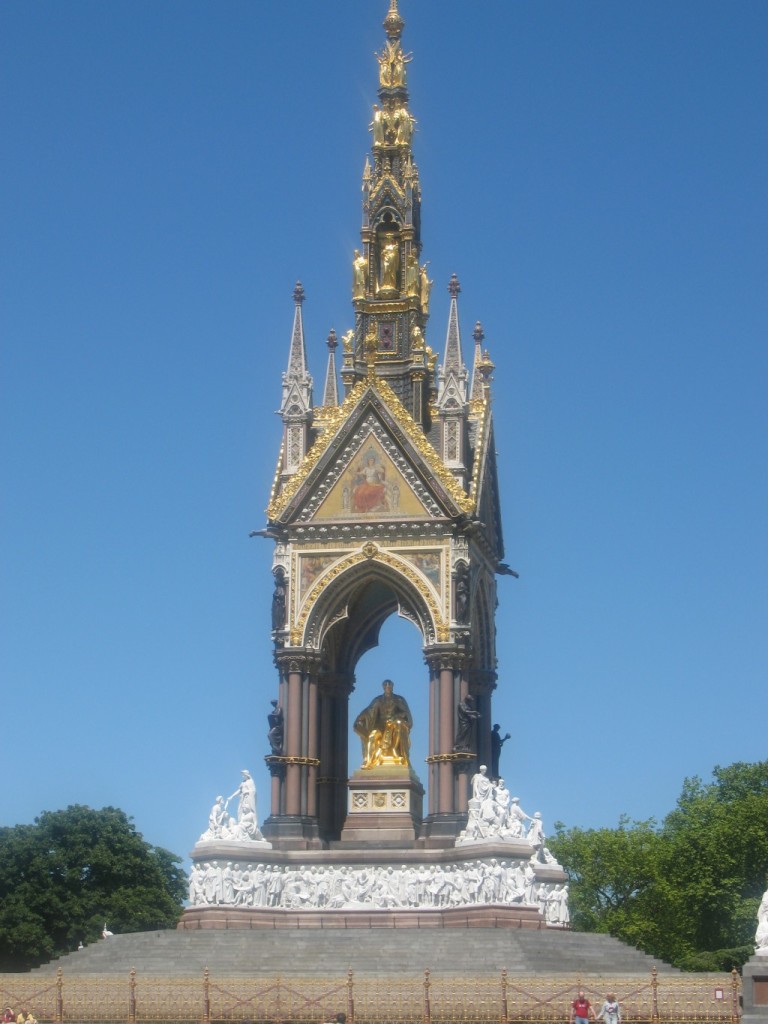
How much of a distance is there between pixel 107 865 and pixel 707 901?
1984 cm

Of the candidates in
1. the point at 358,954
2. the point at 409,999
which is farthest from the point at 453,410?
the point at 409,999

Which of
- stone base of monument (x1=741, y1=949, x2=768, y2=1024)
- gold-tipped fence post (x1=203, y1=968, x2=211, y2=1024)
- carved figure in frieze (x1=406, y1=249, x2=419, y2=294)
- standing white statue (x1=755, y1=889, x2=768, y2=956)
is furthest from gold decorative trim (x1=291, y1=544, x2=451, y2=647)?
stone base of monument (x1=741, y1=949, x2=768, y2=1024)

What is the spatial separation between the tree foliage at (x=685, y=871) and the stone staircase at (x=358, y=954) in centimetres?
2356

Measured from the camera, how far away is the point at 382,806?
141 ft

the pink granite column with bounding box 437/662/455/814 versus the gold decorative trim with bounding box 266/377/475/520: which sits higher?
the gold decorative trim with bounding box 266/377/475/520

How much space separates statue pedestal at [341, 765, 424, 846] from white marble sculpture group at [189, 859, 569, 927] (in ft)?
5.57

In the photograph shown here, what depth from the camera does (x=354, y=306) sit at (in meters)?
46.2

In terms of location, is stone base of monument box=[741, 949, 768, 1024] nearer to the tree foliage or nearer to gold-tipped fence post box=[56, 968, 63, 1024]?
gold-tipped fence post box=[56, 968, 63, 1024]

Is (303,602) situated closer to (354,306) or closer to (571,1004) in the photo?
(354,306)

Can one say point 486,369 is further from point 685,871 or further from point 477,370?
point 685,871

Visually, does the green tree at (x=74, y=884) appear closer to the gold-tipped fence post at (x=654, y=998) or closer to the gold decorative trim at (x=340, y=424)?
the gold decorative trim at (x=340, y=424)

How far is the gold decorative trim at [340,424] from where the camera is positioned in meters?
43.3

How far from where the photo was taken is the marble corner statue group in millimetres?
40438

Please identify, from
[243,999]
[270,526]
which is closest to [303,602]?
[270,526]
